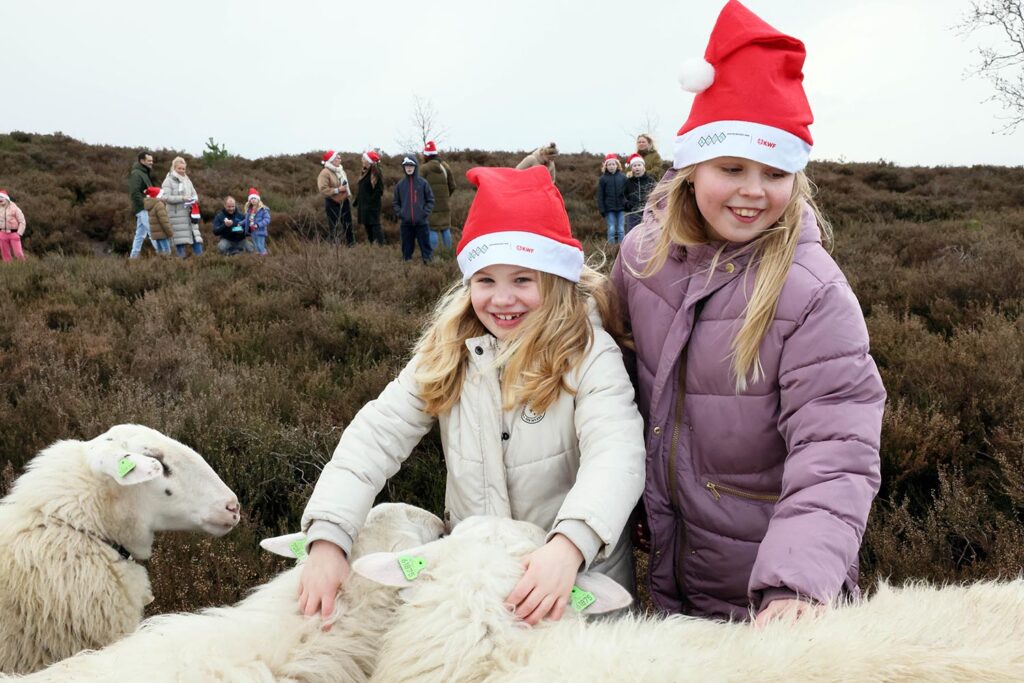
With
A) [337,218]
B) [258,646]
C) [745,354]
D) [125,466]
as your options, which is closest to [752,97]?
[745,354]

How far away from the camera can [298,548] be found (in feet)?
6.70

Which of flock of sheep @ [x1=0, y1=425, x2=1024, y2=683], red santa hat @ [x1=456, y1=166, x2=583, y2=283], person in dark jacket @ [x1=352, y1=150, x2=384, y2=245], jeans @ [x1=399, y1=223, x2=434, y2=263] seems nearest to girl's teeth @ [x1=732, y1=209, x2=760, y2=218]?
red santa hat @ [x1=456, y1=166, x2=583, y2=283]

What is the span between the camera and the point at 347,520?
202 centimetres

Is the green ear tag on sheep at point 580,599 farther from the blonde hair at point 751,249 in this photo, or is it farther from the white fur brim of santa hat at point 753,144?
the white fur brim of santa hat at point 753,144

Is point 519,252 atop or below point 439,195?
below

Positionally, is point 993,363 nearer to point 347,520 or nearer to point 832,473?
point 832,473

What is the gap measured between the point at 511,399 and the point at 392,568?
2.24ft

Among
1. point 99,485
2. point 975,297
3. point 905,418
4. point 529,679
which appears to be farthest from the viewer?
point 975,297

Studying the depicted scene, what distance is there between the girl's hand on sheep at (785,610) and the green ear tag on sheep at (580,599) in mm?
375

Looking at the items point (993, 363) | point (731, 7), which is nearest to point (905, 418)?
point (993, 363)

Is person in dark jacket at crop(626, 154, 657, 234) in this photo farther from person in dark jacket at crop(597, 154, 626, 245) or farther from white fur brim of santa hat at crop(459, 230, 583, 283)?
white fur brim of santa hat at crop(459, 230, 583, 283)

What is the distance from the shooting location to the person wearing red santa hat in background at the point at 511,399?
6.70ft

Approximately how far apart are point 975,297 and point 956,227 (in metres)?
6.43

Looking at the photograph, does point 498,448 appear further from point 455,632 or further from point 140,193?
point 140,193
